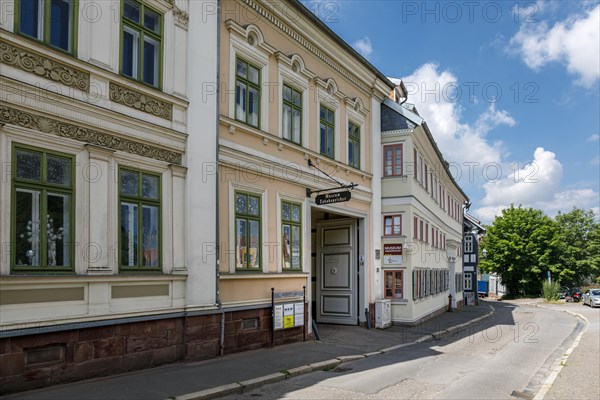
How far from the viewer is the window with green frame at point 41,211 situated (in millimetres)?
7855

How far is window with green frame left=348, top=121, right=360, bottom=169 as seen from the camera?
1875 centimetres

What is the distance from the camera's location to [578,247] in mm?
70812

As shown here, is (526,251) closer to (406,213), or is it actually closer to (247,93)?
(406,213)

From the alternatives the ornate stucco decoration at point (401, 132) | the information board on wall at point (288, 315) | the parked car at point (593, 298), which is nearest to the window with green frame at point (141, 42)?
the information board on wall at point (288, 315)

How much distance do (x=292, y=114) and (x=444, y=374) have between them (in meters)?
8.10

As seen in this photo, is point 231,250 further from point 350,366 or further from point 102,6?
point 102,6

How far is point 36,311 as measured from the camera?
7906 millimetres

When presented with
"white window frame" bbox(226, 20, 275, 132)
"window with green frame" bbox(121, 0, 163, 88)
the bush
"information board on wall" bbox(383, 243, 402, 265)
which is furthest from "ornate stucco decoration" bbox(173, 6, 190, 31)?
the bush

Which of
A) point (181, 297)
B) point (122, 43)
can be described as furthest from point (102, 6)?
point (181, 297)

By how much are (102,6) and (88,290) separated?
4.93 meters

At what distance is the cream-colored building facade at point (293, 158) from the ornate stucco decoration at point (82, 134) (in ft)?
6.89

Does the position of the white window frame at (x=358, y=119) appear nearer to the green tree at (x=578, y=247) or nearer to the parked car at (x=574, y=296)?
the parked car at (x=574, y=296)

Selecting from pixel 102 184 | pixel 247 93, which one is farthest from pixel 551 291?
pixel 102 184

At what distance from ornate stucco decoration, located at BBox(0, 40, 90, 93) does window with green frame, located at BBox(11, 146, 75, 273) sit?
1.22 meters
